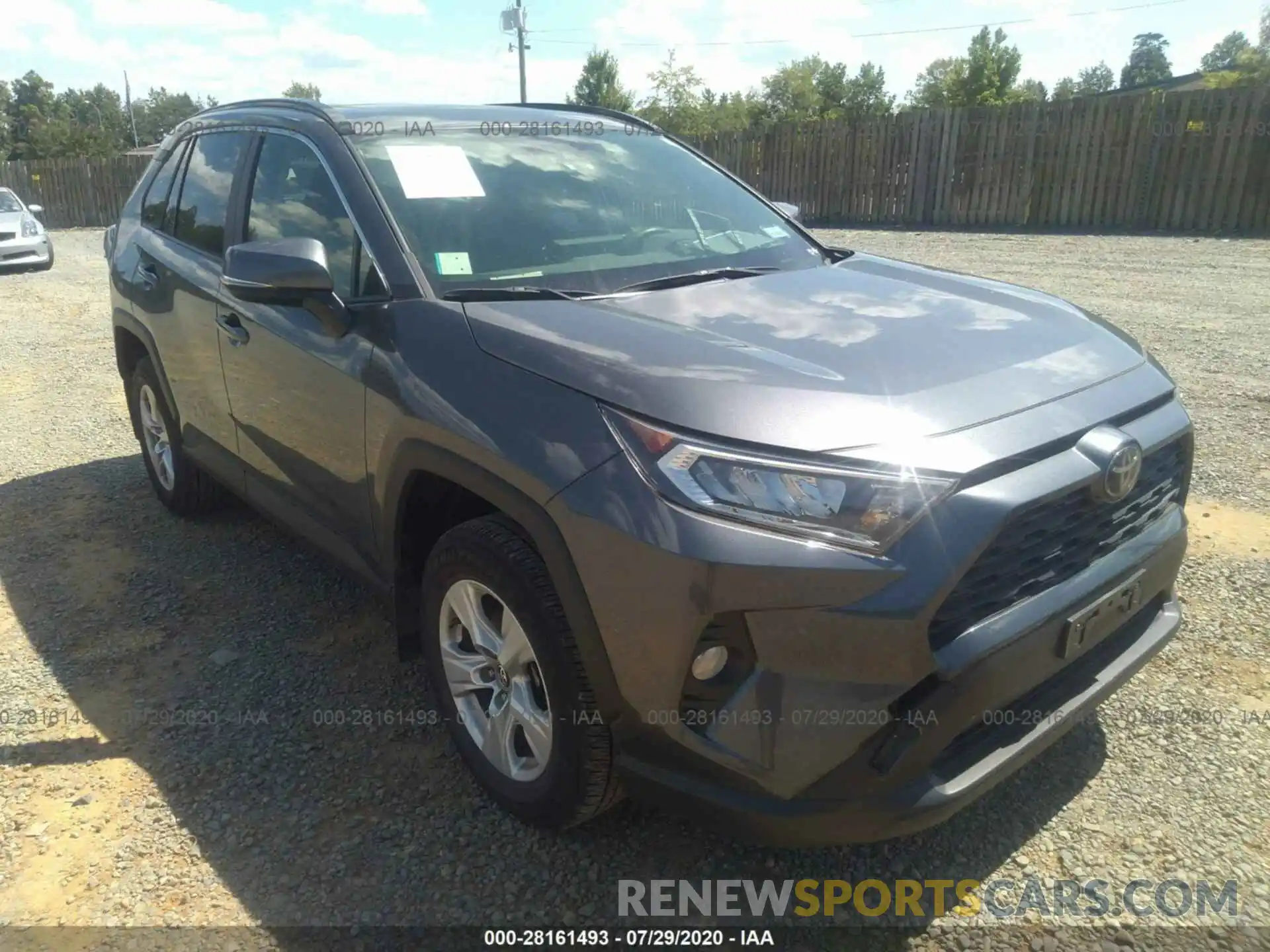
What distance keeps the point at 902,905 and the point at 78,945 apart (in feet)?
6.49

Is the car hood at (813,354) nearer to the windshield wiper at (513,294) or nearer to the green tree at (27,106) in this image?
the windshield wiper at (513,294)

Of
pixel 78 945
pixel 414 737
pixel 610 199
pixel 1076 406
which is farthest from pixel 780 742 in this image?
pixel 610 199

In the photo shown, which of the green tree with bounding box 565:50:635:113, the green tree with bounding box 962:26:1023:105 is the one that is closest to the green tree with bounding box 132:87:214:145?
the green tree with bounding box 565:50:635:113

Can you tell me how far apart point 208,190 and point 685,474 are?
3018mm

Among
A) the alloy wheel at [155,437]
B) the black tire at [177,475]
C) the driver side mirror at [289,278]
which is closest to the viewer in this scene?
Answer: the driver side mirror at [289,278]

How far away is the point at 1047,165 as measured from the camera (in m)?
14.6

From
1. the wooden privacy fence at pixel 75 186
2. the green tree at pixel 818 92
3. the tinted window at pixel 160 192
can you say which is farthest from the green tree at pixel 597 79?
the tinted window at pixel 160 192

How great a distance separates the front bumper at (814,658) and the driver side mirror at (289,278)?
1074 mm

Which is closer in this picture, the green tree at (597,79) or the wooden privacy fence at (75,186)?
the wooden privacy fence at (75,186)

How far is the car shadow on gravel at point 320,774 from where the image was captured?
2375mm

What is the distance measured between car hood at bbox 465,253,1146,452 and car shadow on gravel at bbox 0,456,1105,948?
101cm

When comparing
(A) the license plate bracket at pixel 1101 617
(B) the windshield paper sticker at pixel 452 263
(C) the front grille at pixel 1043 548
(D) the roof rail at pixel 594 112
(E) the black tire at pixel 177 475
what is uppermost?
(D) the roof rail at pixel 594 112

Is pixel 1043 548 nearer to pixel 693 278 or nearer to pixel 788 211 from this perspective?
pixel 693 278

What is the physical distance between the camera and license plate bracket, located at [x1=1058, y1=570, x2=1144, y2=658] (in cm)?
210
